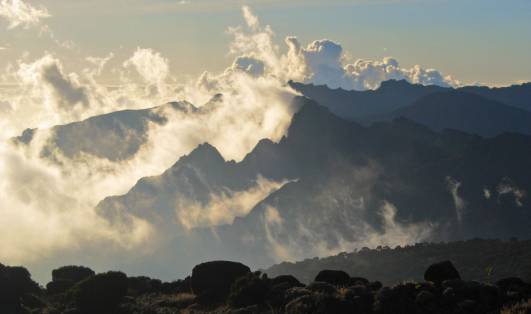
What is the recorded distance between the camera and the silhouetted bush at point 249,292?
49312 millimetres

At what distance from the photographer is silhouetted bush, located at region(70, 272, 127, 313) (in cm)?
5247

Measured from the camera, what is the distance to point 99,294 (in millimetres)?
53000

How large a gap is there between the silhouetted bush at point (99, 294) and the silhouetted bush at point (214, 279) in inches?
233

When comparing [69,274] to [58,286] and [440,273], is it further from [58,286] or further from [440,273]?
[440,273]

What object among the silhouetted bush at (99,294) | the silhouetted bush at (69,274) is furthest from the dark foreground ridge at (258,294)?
the silhouetted bush at (69,274)

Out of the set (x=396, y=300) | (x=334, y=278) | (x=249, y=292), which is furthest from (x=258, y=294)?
(x=396, y=300)

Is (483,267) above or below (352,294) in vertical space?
above

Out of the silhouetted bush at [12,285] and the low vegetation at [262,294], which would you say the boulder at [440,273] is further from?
the silhouetted bush at [12,285]

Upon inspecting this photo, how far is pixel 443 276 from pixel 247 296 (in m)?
13.3

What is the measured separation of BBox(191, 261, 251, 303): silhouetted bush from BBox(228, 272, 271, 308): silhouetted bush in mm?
4123

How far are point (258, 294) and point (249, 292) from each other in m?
0.65

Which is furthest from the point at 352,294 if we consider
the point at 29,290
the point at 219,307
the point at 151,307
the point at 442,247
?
the point at 442,247

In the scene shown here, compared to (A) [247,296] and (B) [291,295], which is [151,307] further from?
(B) [291,295]

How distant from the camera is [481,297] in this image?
40.7 metres
